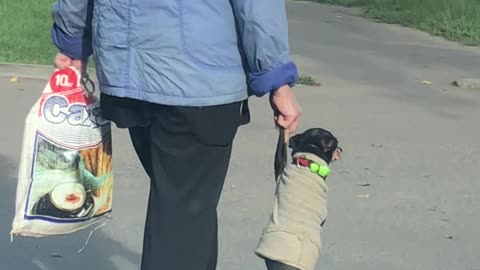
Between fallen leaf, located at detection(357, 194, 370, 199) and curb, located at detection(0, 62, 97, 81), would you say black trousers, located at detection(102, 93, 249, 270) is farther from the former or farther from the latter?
curb, located at detection(0, 62, 97, 81)

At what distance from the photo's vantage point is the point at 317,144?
11.7 feet

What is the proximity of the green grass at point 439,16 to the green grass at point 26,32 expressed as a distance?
539 cm

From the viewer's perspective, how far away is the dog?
134 inches

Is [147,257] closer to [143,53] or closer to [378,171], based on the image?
→ [143,53]

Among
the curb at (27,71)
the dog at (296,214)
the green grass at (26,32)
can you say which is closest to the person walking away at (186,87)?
the dog at (296,214)

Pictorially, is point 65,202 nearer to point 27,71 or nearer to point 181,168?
point 181,168

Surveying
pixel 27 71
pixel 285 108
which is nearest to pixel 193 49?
pixel 285 108

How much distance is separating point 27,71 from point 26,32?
8.33ft

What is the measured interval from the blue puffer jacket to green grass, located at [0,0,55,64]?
735 cm

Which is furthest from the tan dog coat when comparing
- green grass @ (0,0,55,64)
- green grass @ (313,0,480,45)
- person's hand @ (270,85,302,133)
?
green grass @ (313,0,480,45)

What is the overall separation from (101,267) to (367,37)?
10.5 m

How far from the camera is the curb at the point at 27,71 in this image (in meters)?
9.76

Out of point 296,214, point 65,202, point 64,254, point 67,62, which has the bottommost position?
point 64,254

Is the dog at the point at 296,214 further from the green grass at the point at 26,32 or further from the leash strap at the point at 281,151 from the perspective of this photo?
the green grass at the point at 26,32
